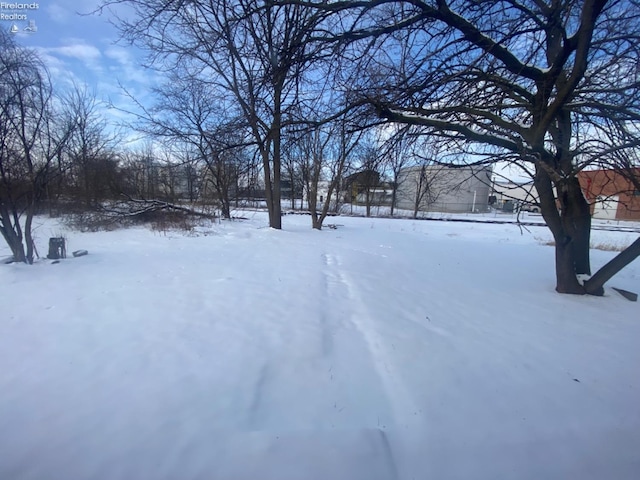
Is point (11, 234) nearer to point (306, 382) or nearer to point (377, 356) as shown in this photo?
point (306, 382)

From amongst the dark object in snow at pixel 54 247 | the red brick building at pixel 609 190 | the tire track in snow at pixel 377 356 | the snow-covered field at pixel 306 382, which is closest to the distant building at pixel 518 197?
the red brick building at pixel 609 190

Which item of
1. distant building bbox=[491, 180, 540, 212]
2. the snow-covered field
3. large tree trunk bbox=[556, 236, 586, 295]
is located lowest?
the snow-covered field

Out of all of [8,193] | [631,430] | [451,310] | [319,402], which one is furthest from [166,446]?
[8,193]

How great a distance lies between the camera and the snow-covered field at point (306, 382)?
1.67 metres

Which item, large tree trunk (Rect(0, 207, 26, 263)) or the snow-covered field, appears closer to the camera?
the snow-covered field

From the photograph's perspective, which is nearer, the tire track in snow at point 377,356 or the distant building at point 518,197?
the tire track in snow at point 377,356

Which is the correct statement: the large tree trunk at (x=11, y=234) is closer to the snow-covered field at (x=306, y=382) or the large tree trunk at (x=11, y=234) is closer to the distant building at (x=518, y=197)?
the snow-covered field at (x=306, y=382)

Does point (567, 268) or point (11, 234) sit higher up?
point (11, 234)

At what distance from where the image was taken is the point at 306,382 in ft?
7.64

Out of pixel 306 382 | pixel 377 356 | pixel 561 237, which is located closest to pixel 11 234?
pixel 306 382

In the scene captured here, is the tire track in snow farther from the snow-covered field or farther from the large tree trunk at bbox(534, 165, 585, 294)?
the large tree trunk at bbox(534, 165, 585, 294)

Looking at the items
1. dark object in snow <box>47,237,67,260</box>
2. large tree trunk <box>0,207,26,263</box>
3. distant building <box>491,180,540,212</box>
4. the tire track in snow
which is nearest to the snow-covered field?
the tire track in snow

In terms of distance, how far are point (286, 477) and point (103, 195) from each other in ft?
56.9

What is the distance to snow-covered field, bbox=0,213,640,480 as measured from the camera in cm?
167
